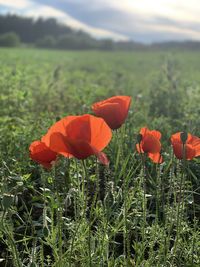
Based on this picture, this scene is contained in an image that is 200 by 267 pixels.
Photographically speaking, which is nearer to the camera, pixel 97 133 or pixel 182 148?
pixel 97 133

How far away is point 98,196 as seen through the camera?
219cm

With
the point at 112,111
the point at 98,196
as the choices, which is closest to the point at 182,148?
the point at 112,111

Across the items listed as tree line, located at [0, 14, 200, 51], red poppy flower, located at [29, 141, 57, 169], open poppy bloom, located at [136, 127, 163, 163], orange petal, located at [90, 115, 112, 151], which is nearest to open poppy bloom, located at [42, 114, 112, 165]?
orange petal, located at [90, 115, 112, 151]

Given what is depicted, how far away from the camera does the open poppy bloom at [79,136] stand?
1441 mm

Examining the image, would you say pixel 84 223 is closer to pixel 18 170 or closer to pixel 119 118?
pixel 119 118

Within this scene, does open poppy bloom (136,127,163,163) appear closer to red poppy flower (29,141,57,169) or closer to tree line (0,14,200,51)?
red poppy flower (29,141,57,169)

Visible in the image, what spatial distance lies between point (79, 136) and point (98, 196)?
799 millimetres

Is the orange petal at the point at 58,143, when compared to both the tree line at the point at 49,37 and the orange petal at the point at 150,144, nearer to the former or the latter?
the orange petal at the point at 150,144

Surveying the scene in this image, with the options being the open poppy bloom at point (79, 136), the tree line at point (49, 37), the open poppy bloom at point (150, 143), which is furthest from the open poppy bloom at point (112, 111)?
the tree line at point (49, 37)

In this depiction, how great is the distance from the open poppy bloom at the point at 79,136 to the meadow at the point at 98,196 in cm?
Answer: 6

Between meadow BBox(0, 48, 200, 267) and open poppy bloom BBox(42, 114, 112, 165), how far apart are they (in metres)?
0.06

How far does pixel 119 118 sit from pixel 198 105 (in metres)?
3.90

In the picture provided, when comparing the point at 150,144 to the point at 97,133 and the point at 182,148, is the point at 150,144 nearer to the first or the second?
the point at 182,148

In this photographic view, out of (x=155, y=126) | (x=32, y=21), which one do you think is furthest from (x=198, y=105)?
(x=32, y=21)
